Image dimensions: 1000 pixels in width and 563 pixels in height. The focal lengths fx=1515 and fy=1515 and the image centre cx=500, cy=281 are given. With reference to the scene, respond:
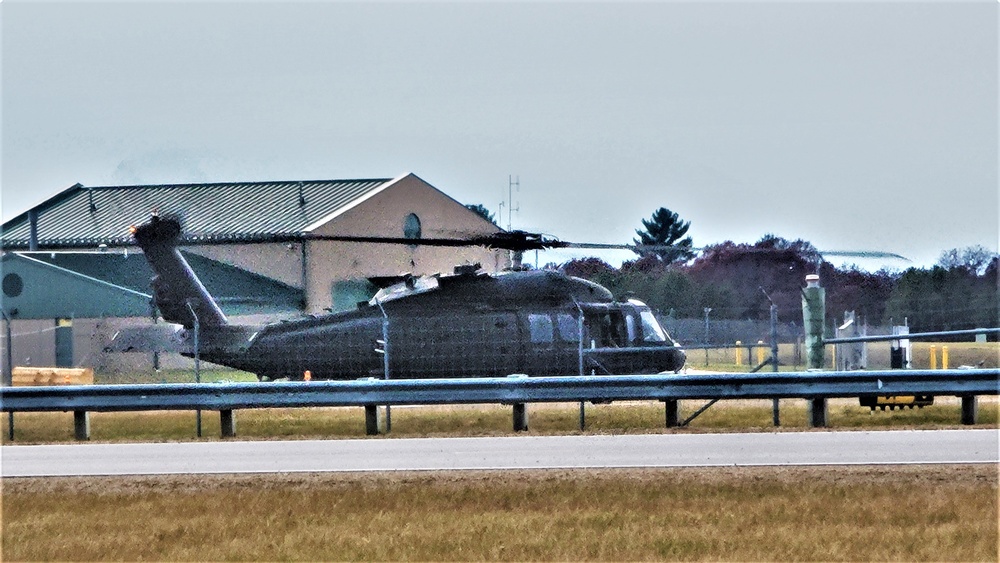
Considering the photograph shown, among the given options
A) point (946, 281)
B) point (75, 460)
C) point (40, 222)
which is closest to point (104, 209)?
point (40, 222)

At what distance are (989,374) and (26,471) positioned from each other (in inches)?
447

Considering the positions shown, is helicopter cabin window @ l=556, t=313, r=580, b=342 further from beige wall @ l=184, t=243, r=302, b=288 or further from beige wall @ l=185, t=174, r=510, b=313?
beige wall @ l=184, t=243, r=302, b=288

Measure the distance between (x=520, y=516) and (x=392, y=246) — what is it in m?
28.1

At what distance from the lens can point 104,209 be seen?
4753 centimetres

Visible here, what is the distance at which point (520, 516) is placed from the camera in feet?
36.8

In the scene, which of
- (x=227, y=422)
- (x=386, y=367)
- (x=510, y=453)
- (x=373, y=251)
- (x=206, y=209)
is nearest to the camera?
(x=510, y=453)

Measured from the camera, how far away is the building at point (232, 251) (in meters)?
36.9

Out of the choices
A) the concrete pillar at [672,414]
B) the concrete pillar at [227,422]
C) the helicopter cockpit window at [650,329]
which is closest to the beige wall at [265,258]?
the helicopter cockpit window at [650,329]

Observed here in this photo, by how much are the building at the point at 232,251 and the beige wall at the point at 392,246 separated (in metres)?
0.04

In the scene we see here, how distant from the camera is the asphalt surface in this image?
1474cm

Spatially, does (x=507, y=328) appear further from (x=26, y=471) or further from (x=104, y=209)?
(x=104, y=209)

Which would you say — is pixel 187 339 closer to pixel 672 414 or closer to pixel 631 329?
pixel 631 329

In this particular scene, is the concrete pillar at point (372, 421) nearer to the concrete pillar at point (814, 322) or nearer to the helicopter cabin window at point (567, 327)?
the helicopter cabin window at point (567, 327)

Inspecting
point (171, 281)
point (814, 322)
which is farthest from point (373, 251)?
point (814, 322)
